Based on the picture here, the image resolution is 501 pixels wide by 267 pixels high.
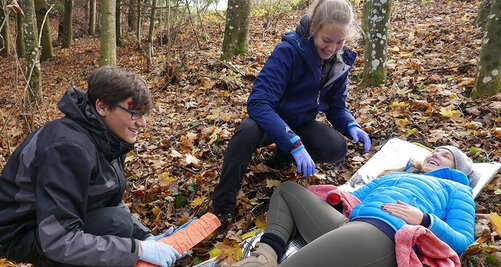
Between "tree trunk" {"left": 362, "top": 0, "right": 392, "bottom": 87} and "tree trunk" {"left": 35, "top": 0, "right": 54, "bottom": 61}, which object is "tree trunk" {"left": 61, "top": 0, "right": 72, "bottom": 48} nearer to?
"tree trunk" {"left": 35, "top": 0, "right": 54, "bottom": 61}

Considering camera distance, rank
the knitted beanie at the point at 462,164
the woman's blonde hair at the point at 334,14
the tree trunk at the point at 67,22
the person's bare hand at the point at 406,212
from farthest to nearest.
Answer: the tree trunk at the point at 67,22 < the knitted beanie at the point at 462,164 < the woman's blonde hair at the point at 334,14 < the person's bare hand at the point at 406,212

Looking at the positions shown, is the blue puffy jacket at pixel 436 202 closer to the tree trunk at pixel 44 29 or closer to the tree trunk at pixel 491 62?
the tree trunk at pixel 491 62

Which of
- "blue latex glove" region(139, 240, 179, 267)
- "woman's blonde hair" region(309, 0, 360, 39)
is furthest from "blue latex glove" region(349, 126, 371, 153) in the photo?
"blue latex glove" region(139, 240, 179, 267)

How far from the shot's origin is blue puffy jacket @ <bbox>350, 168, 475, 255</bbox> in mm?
1943

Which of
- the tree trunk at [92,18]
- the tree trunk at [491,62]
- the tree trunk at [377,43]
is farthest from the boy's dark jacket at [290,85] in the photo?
the tree trunk at [92,18]

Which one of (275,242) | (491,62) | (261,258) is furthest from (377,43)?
(261,258)

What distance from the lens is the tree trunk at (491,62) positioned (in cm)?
395

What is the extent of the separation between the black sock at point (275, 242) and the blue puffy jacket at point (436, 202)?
20.6 inches

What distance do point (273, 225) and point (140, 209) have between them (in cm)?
158

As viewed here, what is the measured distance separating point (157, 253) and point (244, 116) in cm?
277

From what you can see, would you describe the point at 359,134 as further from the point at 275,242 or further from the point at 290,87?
the point at 275,242

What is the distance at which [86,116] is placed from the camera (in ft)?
6.05

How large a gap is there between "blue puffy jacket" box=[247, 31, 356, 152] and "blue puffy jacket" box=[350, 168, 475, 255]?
780 millimetres

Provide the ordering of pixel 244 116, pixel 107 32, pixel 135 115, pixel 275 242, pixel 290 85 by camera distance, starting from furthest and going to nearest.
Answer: pixel 107 32
pixel 244 116
pixel 290 85
pixel 275 242
pixel 135 115
